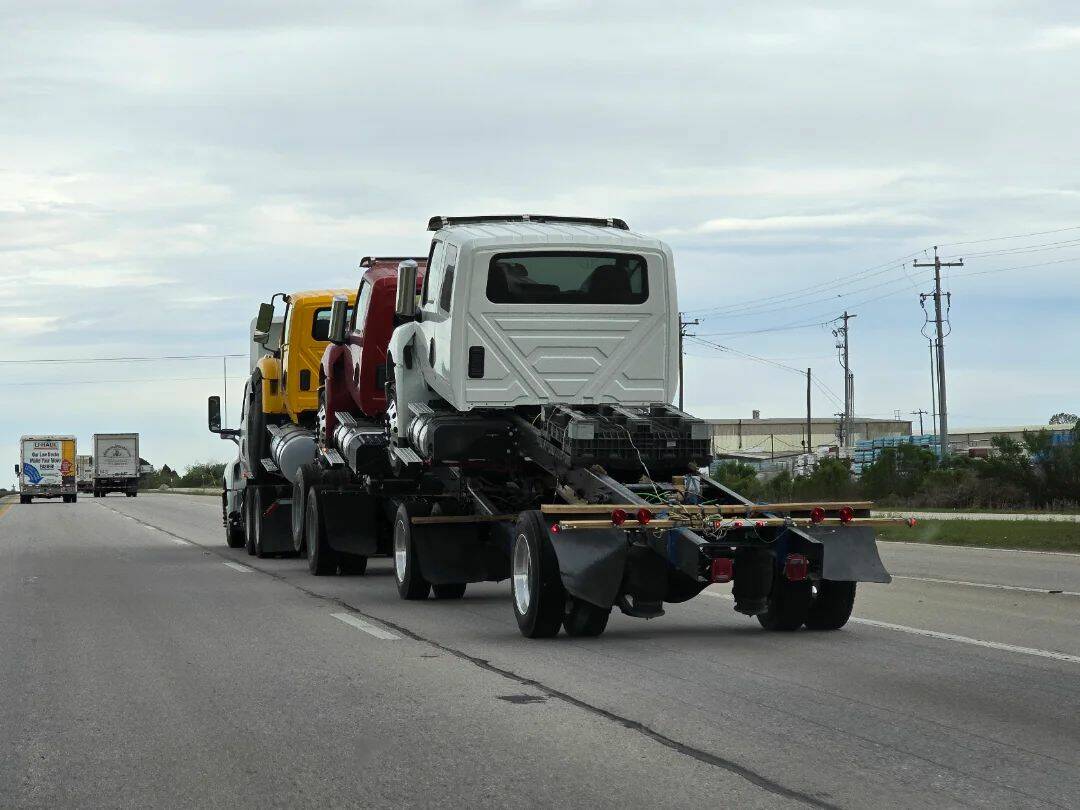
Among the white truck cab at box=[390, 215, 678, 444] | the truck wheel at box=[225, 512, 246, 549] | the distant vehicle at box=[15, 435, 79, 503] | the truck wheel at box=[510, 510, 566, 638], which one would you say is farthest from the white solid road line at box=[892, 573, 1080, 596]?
the distant vehicle at box=[15, 435, 79, 503]

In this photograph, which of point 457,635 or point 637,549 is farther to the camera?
point 457,635

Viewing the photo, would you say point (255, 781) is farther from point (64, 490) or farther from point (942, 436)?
point (64, 490)

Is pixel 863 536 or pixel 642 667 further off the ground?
pixel 863 536

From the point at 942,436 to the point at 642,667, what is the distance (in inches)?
2250

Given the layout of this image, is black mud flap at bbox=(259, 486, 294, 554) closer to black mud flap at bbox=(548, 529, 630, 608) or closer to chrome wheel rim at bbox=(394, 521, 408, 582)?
chrome wheel rim at bbox=(394, 521, 408, 582)

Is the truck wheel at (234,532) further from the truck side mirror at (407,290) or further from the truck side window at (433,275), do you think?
the truck side window at (433,275)

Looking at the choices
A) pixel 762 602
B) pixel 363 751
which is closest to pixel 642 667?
pixel 762 602

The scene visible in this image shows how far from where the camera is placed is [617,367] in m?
14.6

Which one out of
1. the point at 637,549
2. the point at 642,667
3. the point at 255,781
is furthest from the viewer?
the point at 637,549

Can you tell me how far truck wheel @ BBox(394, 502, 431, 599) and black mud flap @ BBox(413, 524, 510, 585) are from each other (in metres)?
0.11

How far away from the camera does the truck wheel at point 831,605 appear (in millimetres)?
12141

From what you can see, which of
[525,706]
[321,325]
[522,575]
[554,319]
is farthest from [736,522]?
[321,325]

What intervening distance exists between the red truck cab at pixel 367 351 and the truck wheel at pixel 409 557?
7.87 ft

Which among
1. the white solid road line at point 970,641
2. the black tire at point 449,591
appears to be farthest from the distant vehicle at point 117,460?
the white solid road line at point 970,641
